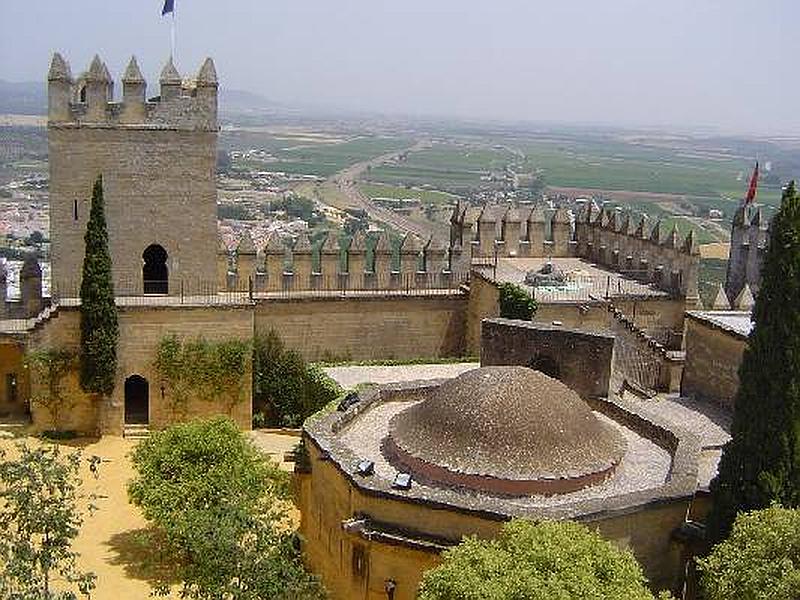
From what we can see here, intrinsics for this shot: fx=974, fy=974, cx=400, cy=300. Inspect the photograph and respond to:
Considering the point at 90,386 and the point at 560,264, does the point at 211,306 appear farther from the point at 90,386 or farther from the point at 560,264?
the point at 560,264

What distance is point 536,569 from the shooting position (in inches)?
503

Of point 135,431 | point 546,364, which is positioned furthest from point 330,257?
point 546,364

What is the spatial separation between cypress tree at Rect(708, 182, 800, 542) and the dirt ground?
10.2 m

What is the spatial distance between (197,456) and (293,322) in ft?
34.1

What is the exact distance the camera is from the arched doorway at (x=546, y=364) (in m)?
21.4

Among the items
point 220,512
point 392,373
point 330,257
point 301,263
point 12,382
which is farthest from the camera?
point 330,257

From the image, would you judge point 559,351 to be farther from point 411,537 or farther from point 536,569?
point 536,569

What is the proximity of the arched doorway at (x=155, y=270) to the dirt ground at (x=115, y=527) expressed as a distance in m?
4.65

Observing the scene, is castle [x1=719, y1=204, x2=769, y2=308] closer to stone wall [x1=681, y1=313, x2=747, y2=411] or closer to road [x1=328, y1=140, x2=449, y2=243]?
stone wall [x1=681, y1=313, x2=747, y2=411]

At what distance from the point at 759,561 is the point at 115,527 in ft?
48.8

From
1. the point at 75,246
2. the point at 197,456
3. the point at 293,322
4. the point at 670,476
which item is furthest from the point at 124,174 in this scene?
the point at 670,476

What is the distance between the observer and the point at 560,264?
35.3m

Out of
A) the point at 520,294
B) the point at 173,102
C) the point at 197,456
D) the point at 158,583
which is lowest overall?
the point at 158,583

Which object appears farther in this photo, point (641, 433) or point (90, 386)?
point (90, 386)
